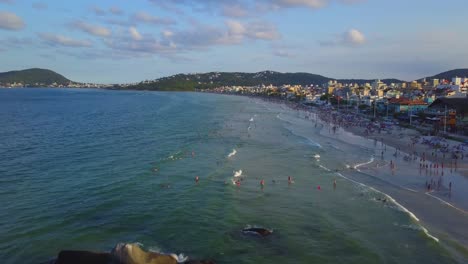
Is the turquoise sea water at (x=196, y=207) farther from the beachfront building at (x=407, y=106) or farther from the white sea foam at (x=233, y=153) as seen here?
the beachfront building at (x=407, y=106)

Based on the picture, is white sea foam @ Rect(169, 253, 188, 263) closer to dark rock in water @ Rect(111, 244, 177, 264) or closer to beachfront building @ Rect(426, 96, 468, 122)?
dark rock in water @ Rect(111, 244, 177, 264)

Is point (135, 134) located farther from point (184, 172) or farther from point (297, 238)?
point (297, 238)

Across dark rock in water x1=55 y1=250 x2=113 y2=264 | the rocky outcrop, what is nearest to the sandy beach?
the rocky outcrop

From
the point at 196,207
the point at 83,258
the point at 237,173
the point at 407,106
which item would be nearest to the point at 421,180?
the point at 237,173

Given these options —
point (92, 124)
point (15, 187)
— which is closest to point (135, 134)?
point (92, 124)

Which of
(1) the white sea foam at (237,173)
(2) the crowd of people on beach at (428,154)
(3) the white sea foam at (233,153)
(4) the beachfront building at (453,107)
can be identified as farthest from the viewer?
(4) the beachfront building at (453,107)

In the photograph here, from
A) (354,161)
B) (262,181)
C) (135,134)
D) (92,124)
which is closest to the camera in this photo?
(262,181)

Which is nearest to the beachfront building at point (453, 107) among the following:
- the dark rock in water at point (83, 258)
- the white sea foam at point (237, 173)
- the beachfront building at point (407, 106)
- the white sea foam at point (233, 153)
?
the beachfront building at point (407, 106)
